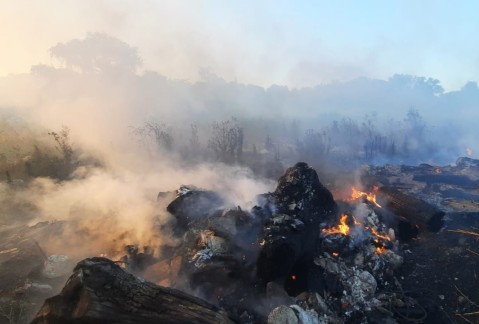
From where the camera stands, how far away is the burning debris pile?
12656 mm

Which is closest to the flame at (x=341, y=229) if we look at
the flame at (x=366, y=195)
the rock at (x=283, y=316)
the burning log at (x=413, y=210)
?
the flame at (x=366, y=195)

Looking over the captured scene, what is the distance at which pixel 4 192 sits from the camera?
26859mm

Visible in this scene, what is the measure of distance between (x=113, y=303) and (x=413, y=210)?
17920mm

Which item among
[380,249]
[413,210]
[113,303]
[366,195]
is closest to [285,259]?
[380,249]

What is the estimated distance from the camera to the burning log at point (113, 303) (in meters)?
8.05

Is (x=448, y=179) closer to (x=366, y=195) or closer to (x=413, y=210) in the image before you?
(x=366, y=195)

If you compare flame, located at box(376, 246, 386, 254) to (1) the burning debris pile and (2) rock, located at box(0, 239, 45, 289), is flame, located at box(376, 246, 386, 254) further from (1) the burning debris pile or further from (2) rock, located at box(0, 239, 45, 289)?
(2) rock, located at box(0, 239, 45, 289)

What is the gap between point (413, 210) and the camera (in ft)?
63.4

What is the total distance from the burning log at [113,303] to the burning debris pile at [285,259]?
0.85 ft

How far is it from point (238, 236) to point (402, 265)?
872 centimetres

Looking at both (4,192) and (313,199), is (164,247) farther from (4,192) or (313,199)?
(4,192)

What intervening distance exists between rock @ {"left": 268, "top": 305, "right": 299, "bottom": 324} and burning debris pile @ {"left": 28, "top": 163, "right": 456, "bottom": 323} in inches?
1.2

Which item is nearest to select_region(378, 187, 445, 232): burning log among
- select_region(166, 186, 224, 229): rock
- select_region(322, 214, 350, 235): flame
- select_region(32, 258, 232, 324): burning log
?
select_region(322, 214, 350, 235): flame

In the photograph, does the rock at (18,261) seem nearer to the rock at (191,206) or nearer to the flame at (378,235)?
the rock at (191,206)
